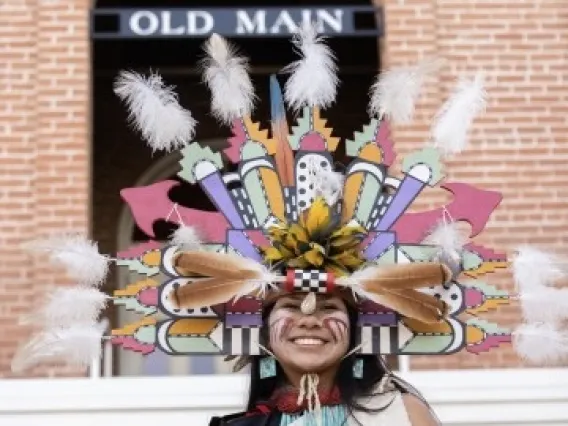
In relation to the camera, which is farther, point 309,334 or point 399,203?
point 399,203

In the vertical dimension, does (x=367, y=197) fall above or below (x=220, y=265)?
above

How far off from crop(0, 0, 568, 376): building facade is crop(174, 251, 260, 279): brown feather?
9.31 feet

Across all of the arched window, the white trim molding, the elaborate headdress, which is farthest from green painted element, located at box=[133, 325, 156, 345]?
the arched window

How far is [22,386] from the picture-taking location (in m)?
5.59

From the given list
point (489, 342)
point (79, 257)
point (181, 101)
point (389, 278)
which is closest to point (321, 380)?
point (389, 278)

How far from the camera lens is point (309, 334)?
3.71 meters

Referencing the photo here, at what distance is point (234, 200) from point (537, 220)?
120 inches

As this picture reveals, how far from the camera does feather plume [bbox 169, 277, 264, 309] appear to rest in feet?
12.2

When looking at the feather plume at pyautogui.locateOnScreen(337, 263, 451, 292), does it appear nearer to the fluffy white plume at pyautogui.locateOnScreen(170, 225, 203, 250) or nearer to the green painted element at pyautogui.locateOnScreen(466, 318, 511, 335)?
the green painted element at pyautogui.locateOnScreen(466, 318, 511, 335)

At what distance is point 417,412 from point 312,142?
0.90 metres

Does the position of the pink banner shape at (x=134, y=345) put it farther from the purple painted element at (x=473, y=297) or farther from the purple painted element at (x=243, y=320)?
the purple painted element at (x=473, y=297)

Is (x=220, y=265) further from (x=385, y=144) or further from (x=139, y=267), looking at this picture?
(x=385, y=144)

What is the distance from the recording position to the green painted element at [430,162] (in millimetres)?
4094

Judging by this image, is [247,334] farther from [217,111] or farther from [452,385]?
[452,385]
